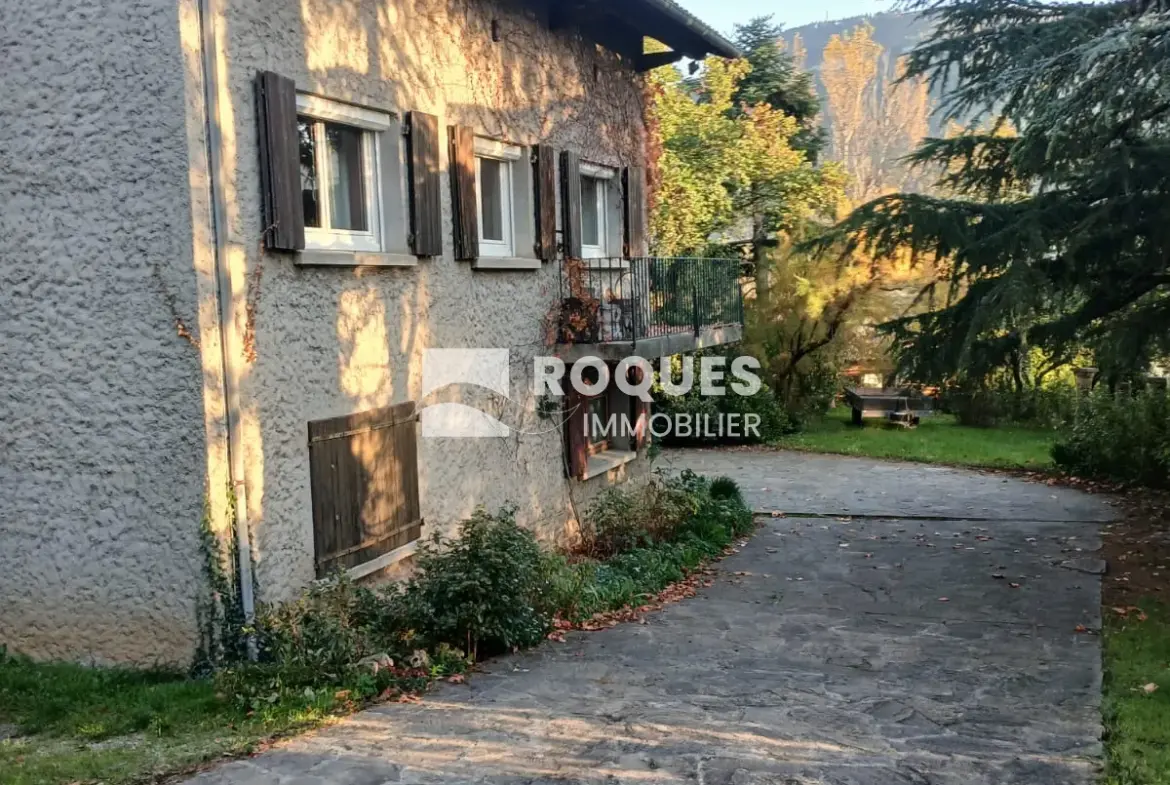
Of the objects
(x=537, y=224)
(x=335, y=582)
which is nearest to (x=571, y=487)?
(x=537, y=224)

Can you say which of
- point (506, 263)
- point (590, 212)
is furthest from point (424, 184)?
point (590, 212)

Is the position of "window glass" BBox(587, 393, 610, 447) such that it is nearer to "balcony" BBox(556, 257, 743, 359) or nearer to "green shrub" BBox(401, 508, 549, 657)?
"balcony" BBox(556, 257, 743, 359)

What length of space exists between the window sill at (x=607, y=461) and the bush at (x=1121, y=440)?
8030 millimetres

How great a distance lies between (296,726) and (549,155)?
660 centimetres

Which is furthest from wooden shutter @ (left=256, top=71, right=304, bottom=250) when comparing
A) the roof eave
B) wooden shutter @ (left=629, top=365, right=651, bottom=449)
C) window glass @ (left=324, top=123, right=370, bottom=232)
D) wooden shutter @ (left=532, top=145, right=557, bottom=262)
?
wooden shutter @ (left=629, top=365, right=651, bottom=449)

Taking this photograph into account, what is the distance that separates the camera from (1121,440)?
623 inches

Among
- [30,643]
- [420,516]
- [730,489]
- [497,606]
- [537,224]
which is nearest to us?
[30,643]

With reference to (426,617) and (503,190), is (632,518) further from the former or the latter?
(426,617)

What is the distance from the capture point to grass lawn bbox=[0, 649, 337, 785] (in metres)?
4.76

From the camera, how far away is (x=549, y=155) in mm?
10180

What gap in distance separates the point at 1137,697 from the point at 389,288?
19.7ft

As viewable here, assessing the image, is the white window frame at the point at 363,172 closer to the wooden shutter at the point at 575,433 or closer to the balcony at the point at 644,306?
the balcony at the point at 644,306

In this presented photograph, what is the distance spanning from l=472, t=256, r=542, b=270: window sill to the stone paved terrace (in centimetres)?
348

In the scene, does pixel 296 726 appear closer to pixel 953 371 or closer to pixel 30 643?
pixel 30 643
